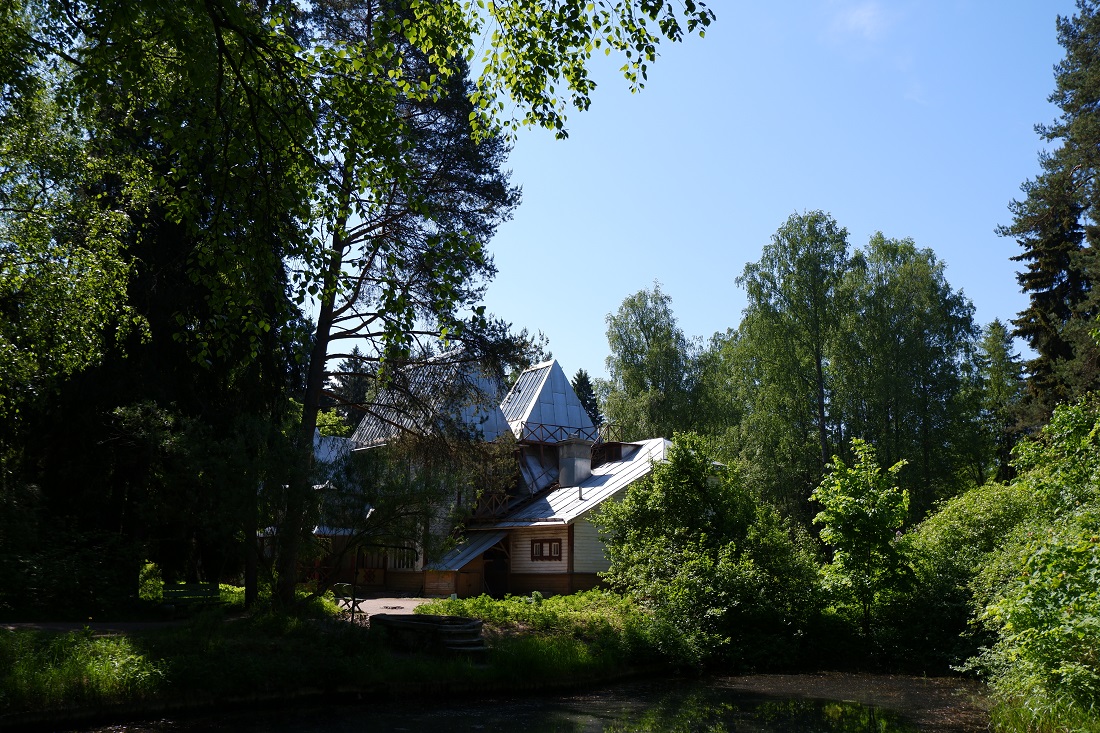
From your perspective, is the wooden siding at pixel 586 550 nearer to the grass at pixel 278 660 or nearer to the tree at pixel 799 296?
the grass at pixel 278 660

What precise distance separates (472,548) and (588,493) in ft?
15.4

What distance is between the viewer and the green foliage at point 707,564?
17.9m

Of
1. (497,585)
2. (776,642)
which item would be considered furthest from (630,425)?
(776,642)

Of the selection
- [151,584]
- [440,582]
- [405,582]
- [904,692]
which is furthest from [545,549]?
[904,692]

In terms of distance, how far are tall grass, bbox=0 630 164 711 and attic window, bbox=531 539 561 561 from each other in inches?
633

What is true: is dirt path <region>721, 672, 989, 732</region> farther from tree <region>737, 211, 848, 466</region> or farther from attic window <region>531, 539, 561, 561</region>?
tree <region>737, 211, 848, 466</region>

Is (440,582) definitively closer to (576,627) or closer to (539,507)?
(539,507)

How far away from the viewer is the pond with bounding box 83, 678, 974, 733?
37.7 ft

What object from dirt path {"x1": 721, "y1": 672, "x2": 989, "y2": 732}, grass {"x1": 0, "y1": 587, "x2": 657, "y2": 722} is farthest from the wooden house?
dirt path {"x1": 721, "y1": 672, "x2": 989, "y2": 732}

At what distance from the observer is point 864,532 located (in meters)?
18.1

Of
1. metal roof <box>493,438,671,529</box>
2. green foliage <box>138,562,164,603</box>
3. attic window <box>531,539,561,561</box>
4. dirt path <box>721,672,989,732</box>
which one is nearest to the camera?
dirt path <box>721,672,989,732</box>

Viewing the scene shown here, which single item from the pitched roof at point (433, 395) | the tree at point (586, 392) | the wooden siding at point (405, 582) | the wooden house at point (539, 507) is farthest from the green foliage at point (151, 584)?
the tree at point (586, 392)

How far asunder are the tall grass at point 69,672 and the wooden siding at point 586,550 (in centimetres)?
1581

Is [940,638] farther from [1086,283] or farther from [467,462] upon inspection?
[1086,283]
